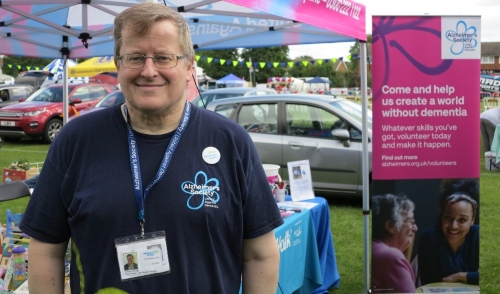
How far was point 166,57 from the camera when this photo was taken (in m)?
1.81

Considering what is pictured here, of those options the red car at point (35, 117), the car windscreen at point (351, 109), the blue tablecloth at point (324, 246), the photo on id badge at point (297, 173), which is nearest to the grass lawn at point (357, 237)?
the blue tablecloth at point (324, 246)

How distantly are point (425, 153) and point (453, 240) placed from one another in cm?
71

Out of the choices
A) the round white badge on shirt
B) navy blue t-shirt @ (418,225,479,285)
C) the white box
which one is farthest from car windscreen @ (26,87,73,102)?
the round white badge on shirt

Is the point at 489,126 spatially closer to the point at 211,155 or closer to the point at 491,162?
the point at 491,162

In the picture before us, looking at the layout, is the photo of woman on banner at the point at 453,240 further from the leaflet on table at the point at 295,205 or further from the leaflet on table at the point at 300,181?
the leaflet on table at the point at 300,181

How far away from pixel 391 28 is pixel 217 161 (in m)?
3.16

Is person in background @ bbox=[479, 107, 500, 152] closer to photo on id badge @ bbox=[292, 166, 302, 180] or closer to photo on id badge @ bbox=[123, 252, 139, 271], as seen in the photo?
photo on id badge @ bbox=[292, 166, 302, 180]

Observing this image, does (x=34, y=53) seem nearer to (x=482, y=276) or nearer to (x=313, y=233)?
(x=313, y=233)

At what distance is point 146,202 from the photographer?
177 centimetres

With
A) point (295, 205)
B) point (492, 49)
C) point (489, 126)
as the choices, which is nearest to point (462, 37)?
point (295, 205)

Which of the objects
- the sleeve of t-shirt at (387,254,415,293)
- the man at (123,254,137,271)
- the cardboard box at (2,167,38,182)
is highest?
the man at (123,254,137,271)

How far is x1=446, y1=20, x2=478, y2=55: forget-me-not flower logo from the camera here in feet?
15.5

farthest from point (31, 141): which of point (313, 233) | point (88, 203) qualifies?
point (88, 203)

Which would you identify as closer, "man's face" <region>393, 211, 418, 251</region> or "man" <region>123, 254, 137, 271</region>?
"man" <region>123, 254, 137, 271</region>
